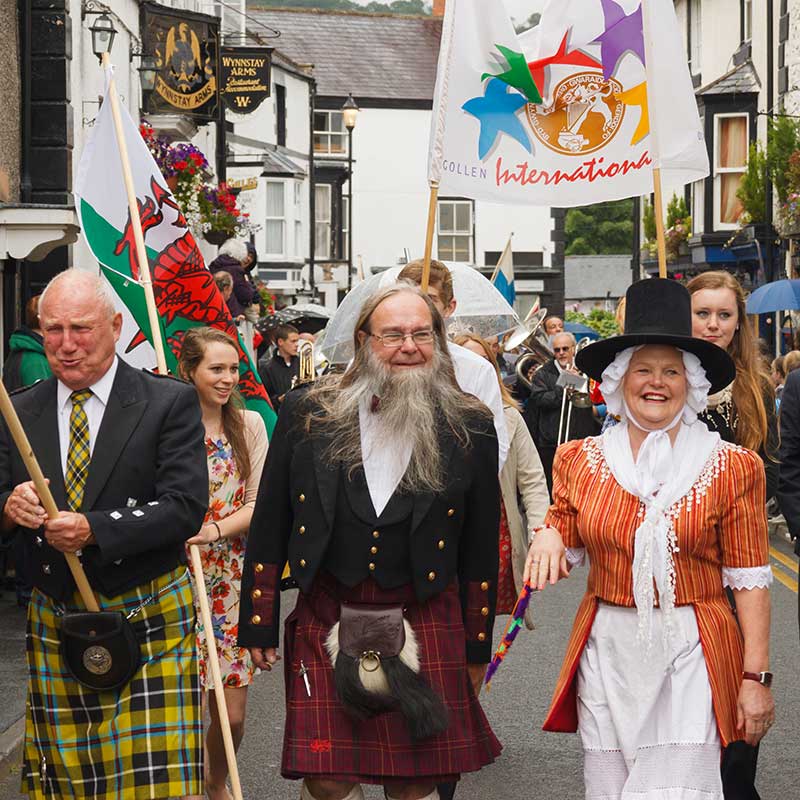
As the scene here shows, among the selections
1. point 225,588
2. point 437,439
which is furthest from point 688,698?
point 225,588

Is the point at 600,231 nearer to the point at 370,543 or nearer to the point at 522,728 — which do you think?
the point at 522,728

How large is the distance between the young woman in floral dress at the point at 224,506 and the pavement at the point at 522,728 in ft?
2.01

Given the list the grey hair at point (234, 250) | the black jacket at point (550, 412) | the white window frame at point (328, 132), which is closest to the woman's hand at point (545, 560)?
the black jacket at point (550, 412)

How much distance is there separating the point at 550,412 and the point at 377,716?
12.3 metres

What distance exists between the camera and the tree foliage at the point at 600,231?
9506cm

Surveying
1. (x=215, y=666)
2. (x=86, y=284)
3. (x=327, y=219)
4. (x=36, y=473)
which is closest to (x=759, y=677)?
(x=215, y=666)

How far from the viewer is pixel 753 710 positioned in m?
4.81

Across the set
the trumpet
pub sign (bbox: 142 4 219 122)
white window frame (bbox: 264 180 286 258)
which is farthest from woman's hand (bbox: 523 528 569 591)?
white window frame (bbox: 264 180 286 258)

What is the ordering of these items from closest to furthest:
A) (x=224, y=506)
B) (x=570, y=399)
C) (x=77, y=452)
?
(x=77, y=452) → (x=224, y=506) → (x=570, y=399)

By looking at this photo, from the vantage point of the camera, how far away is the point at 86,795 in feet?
17.1

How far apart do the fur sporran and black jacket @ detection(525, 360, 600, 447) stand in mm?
12121

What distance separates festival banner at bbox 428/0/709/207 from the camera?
7.44m

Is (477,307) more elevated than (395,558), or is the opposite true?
(477,307)

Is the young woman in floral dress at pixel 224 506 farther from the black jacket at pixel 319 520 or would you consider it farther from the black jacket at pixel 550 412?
the black jacket at pixel 550 412
